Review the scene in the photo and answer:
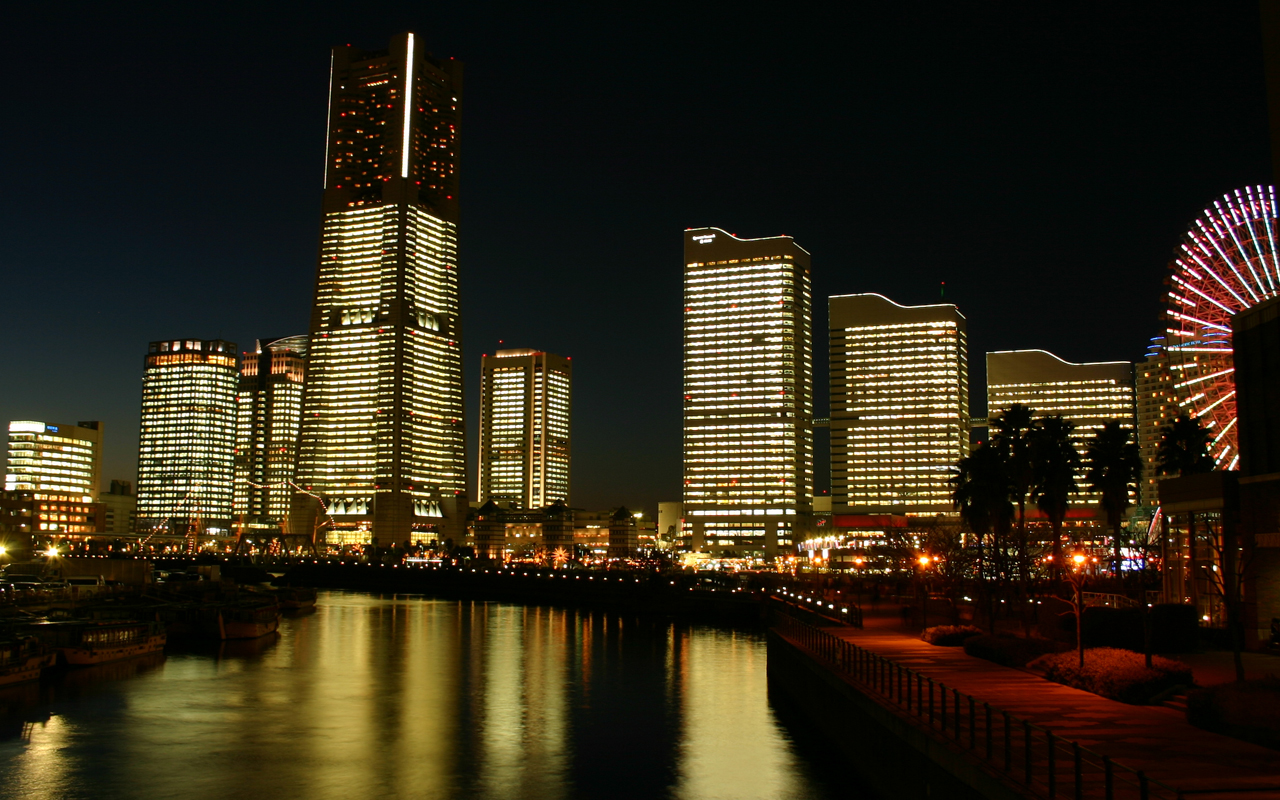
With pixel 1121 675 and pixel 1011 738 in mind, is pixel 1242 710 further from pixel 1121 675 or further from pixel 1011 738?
pixel 1121 675

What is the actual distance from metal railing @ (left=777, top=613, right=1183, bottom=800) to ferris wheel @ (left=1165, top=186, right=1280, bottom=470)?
4622 cm

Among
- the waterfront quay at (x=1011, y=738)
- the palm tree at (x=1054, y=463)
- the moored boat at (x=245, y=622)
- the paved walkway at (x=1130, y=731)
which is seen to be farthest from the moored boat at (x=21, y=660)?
the palm tree at (x=1054, y=463)

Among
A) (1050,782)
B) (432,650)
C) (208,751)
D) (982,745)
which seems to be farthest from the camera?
(432,650)

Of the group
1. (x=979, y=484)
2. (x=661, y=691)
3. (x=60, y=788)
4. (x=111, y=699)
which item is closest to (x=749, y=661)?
→ (x=661, y=691)

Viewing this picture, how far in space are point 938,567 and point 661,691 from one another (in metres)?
48.4

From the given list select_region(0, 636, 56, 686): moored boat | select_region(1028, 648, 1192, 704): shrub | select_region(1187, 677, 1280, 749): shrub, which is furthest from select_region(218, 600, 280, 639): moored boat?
select_region(1187, 677, 1280, 749): shrub

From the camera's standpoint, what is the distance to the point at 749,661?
79562 mm

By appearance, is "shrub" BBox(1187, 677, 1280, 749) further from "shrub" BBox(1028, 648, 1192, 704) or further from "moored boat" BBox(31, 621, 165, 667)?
"moored boat" BBox(31, 621, 165, 667)

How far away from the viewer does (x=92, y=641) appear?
73375 millimetres

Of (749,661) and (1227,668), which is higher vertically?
(1227,668)

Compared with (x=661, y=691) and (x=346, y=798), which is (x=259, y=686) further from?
(x=346, y=798)

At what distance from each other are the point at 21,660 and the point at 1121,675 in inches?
2399

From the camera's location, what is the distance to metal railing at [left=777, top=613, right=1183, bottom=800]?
64.3 ft

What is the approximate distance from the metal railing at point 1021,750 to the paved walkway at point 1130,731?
79 centimetres
